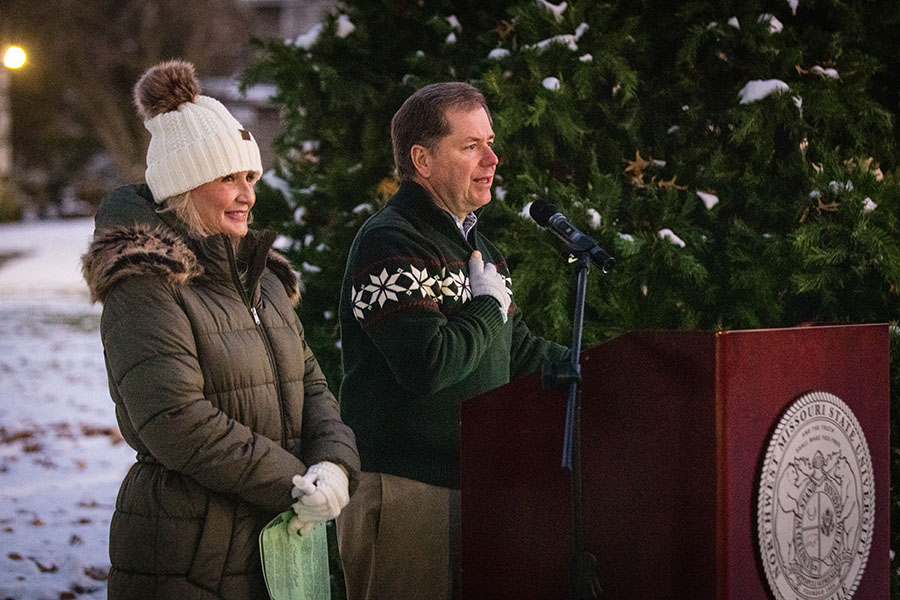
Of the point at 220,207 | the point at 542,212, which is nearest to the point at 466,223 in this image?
the point at 542,212

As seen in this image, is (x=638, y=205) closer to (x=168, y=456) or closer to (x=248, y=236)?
(x=248, y=236)

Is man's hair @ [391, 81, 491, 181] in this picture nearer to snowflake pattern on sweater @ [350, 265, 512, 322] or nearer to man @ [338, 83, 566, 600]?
man @ [338, 83, 566, 600]

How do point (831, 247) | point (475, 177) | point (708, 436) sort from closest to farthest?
point (708, 436) → point (475, 177) → point (831, 247)

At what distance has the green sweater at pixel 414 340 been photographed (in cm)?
288

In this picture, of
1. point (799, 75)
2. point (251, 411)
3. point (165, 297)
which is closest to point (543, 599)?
point (251, 411)

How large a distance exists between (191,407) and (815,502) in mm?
1495

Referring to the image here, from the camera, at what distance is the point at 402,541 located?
3111 mm

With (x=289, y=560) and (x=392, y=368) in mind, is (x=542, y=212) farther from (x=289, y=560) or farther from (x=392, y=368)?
(x=289, y=560)

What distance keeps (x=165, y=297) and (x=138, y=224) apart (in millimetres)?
251

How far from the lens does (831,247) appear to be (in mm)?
4258

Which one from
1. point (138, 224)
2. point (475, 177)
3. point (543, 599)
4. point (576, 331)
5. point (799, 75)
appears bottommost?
point (543, 599)

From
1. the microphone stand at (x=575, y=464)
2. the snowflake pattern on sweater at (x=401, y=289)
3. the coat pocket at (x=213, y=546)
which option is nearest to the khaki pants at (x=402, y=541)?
the coat pocket at (x=213, y=546)

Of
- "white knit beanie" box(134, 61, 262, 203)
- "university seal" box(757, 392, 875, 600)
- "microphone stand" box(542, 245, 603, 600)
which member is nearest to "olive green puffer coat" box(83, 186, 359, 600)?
"white knit beanie" box(134, 61, 262, 203)

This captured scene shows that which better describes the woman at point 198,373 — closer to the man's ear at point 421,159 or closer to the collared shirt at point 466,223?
the man's ear at point 421,159
